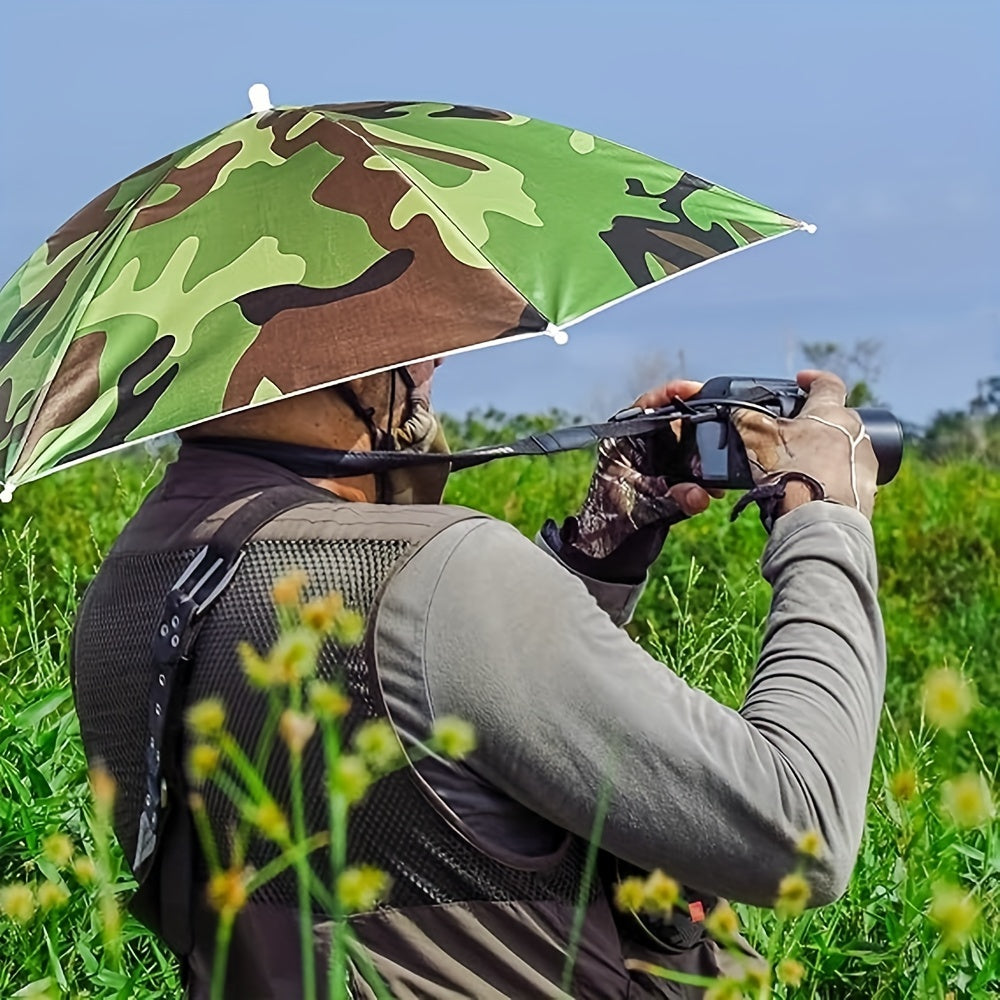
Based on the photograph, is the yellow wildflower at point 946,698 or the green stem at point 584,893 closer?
the yellow wildflower at point 946,698

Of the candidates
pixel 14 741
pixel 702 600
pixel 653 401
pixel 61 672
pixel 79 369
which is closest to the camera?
pixel 79 369

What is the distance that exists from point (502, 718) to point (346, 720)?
6.8 inches

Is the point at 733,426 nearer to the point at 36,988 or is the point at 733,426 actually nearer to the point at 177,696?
the point at 177,696

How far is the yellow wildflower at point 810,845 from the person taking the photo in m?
1.52

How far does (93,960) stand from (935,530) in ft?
19.4

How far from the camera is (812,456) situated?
1.99 metres

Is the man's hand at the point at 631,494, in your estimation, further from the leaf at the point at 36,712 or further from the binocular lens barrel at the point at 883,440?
the leaf at the point at 36,712

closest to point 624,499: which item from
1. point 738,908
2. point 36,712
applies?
point 738,908

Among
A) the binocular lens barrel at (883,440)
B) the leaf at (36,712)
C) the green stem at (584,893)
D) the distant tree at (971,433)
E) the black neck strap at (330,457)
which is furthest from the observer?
the distant tree at (971,433)

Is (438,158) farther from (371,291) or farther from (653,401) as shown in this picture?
(653,401)

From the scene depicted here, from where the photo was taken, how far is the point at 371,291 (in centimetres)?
191

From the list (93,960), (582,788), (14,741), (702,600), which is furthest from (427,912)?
(702,600)

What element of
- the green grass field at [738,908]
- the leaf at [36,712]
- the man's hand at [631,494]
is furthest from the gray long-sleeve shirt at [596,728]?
the leaf at [36,712]

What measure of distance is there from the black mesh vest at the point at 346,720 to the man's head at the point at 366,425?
167mm
